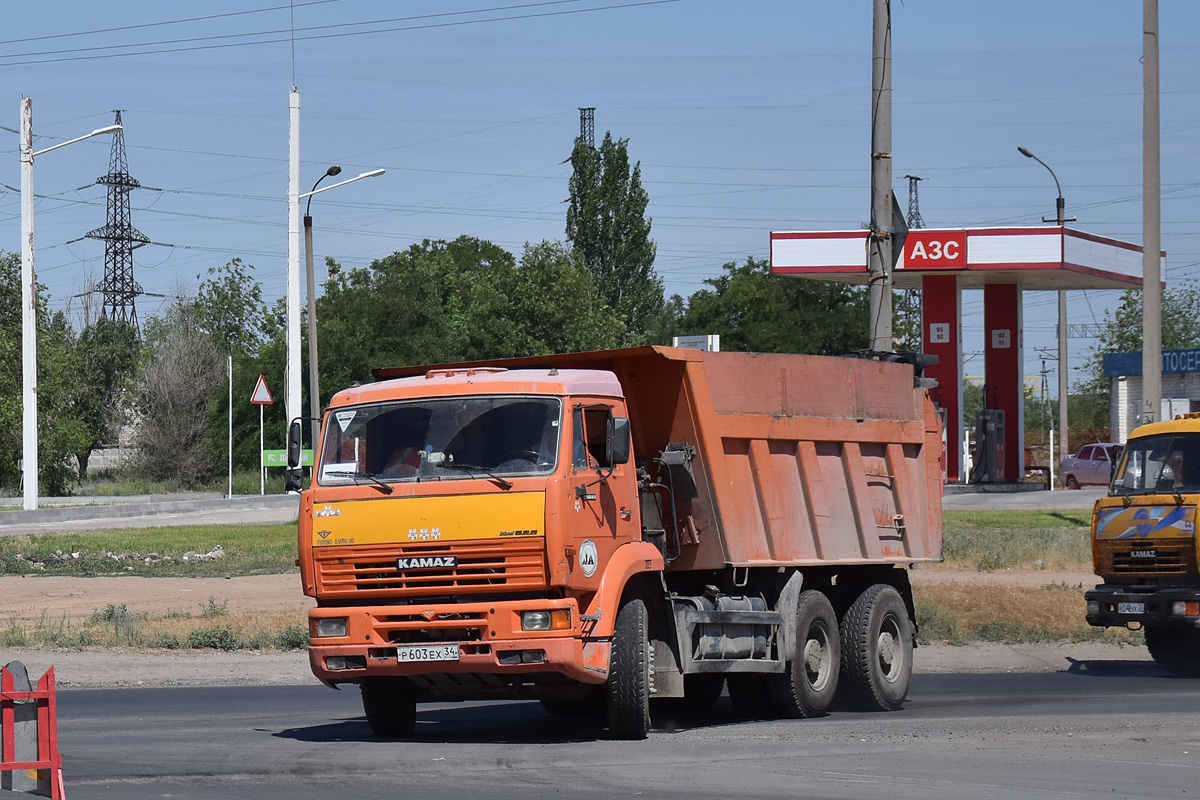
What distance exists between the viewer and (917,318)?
285ft

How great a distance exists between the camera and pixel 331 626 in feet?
34.6

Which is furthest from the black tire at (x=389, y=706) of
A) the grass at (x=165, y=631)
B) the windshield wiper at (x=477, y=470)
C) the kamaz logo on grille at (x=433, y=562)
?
the grass at (x=165, y=631)

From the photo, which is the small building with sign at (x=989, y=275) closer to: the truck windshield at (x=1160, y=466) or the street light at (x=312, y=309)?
the street light at (x=312, y=309)

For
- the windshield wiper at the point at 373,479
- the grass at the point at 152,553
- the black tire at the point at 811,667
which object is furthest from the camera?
the grass at the point at 152,553

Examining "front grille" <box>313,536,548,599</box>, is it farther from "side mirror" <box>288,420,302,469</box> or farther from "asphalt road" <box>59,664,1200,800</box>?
"side mirror" <box>288,420,302,469</box>

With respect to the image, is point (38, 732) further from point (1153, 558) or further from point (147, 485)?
point (147, 485)

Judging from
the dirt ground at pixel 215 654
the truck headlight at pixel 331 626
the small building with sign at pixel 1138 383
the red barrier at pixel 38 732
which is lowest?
the dirt ground at pixel 215 654

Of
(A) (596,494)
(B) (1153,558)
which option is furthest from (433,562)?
(B) (1153,558)

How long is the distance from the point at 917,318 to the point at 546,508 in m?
79.1

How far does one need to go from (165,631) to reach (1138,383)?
1839 inches

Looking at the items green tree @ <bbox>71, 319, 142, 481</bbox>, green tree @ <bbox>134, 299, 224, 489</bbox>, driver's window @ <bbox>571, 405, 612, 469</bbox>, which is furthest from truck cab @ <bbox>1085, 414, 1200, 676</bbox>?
green tree @ <bbox>71, 319, 142, 481</bbox>

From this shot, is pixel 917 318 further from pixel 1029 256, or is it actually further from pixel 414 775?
pixel 414 775

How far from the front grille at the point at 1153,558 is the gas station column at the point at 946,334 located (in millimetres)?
31516

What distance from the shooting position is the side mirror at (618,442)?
1073 centimetres
